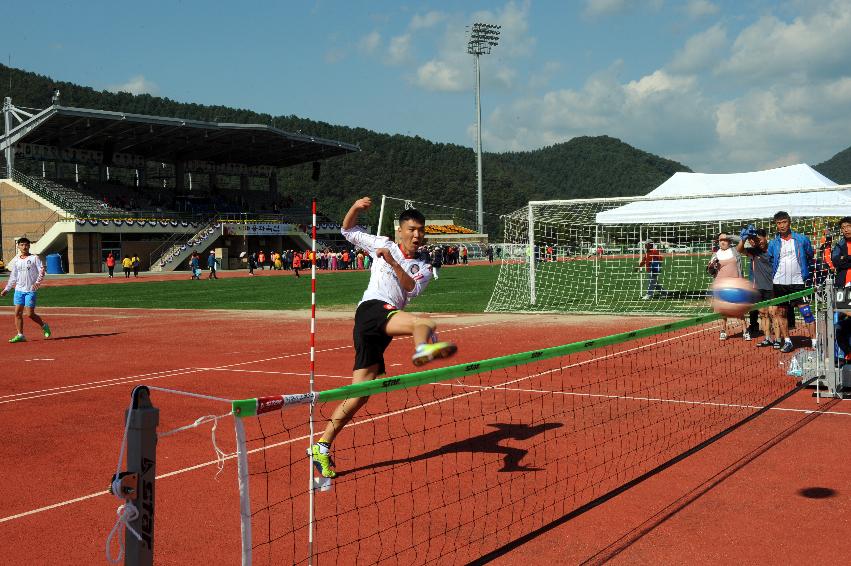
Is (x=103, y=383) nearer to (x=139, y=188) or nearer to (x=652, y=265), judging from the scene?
(x=652, y=265)

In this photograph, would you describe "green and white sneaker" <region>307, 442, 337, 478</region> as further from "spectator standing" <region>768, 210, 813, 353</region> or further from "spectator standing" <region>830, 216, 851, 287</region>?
"spectator standing" <region>768, 210, 813, 353</region>

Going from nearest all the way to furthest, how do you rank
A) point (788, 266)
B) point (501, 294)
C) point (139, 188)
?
point (788, 266)
point (501, 294)
point (139, 188)

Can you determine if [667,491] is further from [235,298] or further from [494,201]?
[494,201]

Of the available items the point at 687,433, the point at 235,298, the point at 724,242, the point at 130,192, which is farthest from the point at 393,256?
the point at 130,192

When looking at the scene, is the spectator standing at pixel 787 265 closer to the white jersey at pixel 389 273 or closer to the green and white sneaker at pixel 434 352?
the white jersey at pixel 389 273

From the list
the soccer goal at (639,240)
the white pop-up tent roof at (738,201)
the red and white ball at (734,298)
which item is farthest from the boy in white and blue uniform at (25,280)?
the white pop-up tent roof at (738,201)

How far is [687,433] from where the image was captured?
8.09 meters

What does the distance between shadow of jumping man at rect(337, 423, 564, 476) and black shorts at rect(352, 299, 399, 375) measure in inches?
37.2

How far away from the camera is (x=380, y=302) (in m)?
6.80

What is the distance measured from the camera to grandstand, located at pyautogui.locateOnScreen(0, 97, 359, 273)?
62.3 m

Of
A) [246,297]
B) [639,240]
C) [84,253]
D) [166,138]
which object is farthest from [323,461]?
[166,138]

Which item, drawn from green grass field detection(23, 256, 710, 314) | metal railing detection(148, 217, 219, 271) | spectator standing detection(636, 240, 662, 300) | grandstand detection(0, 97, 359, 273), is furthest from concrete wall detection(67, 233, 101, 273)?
spectator standing detection(636, 240, 662, 300)

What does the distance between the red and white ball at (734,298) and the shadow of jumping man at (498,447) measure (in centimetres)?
203

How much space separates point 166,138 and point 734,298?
68978 millimetres
